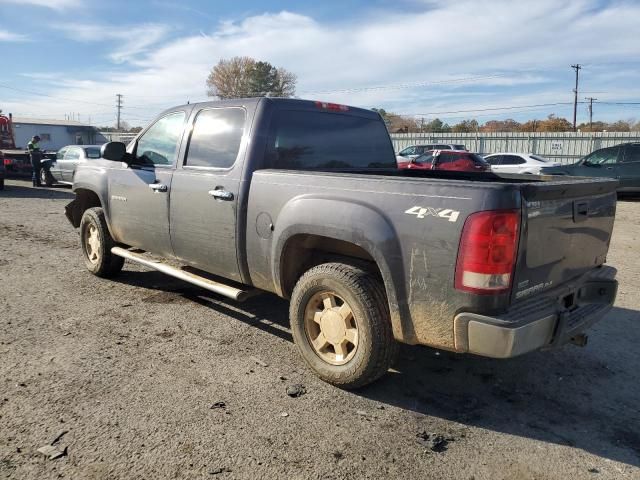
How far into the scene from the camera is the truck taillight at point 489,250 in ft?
8.85

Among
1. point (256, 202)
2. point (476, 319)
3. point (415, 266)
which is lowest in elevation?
point (476, 319)

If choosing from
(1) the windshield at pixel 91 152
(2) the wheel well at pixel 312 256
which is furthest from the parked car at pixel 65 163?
(2) the wheel well at pixel 312 256

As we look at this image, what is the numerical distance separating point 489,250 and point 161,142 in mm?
3582

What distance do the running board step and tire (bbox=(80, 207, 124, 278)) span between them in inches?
9.8

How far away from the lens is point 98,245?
612cm

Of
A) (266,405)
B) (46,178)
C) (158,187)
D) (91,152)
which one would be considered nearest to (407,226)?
(266,405)

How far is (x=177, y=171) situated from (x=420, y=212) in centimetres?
261

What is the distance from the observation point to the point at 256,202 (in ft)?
12.9

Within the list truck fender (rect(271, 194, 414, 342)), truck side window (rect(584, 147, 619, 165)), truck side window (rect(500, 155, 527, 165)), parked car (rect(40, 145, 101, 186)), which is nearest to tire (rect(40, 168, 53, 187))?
parked car (rect(40, 145, 101, 186))

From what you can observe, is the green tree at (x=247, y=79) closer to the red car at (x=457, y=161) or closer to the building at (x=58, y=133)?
the building at (x=58, y=133)

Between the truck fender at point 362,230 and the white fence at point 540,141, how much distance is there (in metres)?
31.7

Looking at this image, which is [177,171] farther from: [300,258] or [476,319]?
[476,319]

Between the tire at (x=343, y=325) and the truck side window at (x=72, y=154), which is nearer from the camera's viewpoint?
the tire at (x=343, y=325)

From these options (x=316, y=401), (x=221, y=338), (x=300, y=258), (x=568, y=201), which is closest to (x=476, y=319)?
(x=568, y=201)
